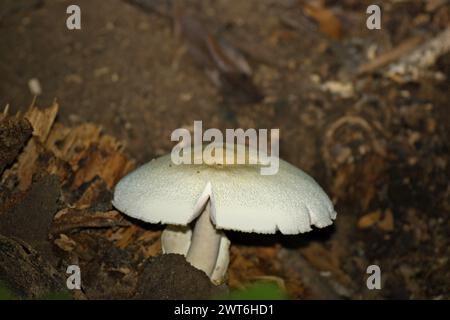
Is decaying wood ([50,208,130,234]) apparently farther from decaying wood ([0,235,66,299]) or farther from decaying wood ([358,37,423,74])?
decaying wood ([358,37,423,74])

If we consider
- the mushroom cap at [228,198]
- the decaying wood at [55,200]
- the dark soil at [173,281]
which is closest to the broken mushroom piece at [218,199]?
the mushroom cap at [228,198]

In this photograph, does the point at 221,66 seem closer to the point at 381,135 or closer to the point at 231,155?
the point at 381,135

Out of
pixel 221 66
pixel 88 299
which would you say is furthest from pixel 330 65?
pixel 88 299

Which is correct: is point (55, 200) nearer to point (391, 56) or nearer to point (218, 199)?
point (218, 199)

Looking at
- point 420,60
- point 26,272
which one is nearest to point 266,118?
point 420,60

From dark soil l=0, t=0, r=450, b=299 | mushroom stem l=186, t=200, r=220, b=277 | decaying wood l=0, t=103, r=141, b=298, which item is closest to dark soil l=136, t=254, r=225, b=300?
dark soil l=0, t=0, r=450, b=299

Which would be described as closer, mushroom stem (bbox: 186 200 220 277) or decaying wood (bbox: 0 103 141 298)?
decaying wood (bbox: 0 103 141 298)
